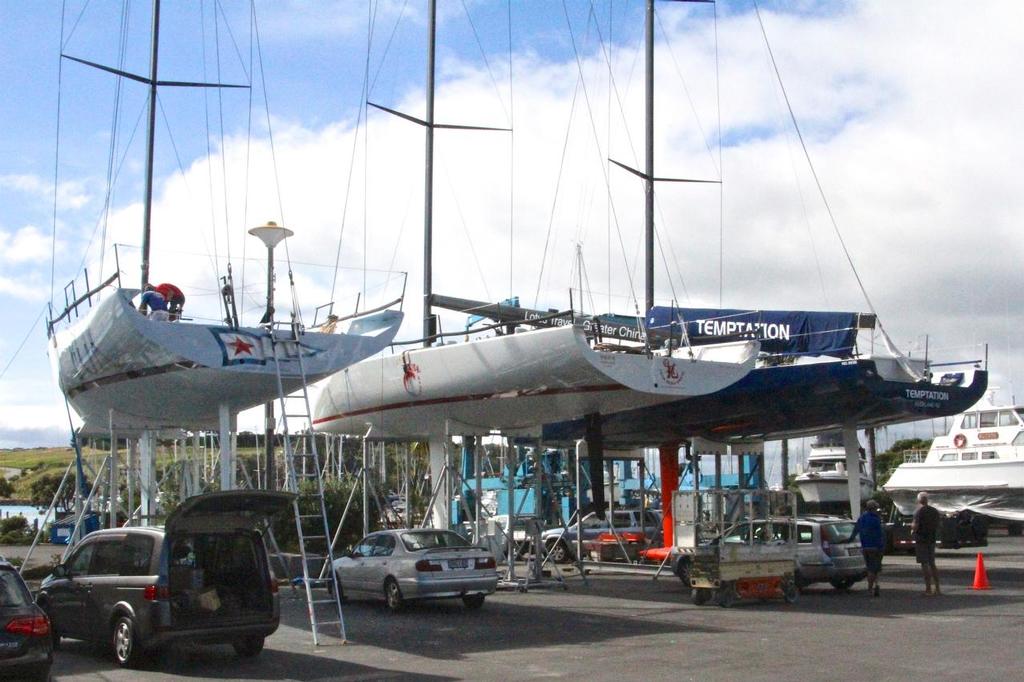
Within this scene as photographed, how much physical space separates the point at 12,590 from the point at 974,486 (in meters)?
33.5

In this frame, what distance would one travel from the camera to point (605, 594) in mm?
19312

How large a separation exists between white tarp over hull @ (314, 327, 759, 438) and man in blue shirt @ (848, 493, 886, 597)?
3255 millimetres

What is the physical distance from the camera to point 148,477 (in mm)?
20062

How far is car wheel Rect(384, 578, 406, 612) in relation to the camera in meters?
16.4

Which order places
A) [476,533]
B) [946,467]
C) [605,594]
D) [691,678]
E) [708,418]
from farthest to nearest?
[946,467], [708,418], [476,533], [605,594], [691,678]

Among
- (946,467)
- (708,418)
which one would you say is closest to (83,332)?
(708,418)

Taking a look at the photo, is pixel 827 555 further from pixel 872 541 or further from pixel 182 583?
pixel 182 583

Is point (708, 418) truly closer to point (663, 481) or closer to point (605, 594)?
point (663, 481)

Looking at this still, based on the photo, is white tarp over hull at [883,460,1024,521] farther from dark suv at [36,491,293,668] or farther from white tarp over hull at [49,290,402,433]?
dark suv at [36,491,293,668]

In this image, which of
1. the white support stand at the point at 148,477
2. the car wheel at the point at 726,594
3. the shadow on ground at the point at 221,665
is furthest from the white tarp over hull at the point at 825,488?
the shadow on ground at the point at 221,665

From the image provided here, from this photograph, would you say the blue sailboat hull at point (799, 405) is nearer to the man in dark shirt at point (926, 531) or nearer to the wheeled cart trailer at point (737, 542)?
the wheeled cart trailer at point (737, 542)

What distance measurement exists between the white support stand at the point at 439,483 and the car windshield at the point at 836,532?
6.88m

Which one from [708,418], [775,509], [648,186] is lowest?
[775,509]

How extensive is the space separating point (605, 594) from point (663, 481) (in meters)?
10.2
